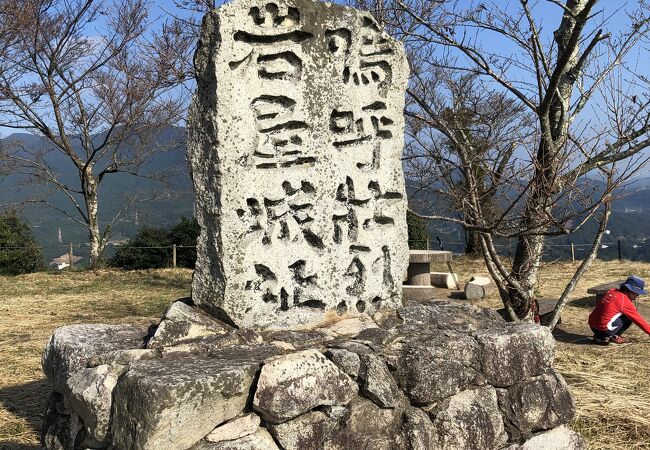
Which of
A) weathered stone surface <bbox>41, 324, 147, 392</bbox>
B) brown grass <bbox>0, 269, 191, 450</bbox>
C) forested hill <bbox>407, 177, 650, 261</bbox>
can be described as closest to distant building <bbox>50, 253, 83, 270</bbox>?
brown grass <bbox>0, 269, 191, 450</bbox>

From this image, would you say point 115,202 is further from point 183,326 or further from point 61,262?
point 183,326

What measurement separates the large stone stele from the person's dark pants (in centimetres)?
424

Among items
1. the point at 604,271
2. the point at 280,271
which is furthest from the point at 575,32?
the point at 604,271

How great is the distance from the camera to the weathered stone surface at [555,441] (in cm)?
339

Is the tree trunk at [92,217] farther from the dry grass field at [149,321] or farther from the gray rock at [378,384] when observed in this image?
the gray rock at [378,384]

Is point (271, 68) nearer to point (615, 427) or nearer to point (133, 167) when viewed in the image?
point (615, 427)

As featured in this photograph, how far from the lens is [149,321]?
27.6 ft

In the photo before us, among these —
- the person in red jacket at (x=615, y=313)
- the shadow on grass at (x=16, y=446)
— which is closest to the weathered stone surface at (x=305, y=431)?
the shadow on grass at (x=16, y=446)

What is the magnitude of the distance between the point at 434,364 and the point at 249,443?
1020mm

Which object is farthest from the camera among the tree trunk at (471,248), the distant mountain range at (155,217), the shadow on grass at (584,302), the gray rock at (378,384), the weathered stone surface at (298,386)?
the distant mountain range at (155,217)

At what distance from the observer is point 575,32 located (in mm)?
5219

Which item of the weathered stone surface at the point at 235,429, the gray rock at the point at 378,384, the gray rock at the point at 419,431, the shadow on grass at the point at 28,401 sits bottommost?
the shadow on grass at the point at 28,401

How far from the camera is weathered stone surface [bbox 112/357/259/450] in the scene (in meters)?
2.40

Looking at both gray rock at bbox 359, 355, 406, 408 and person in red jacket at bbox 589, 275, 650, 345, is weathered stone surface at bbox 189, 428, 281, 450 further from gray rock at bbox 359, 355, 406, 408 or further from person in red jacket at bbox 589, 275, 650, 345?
person in red jacket at bbox 589, 275, 650, 345
